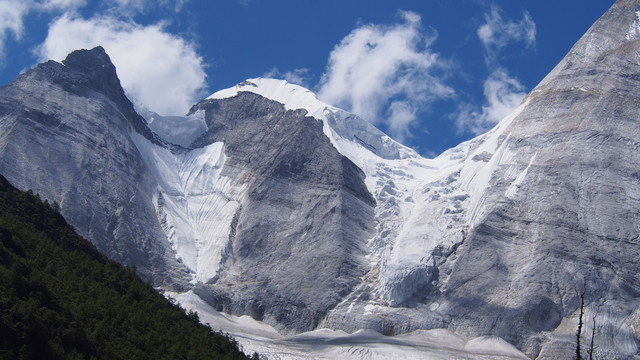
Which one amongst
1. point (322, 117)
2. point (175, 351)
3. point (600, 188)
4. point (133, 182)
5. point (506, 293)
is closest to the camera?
point (175, 351)

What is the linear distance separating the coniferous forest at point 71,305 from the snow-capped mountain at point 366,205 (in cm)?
4177

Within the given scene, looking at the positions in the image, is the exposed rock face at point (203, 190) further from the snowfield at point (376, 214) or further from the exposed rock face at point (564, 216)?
the exposed rock face at point (564, 216)

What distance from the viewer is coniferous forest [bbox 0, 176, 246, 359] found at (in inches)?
1998

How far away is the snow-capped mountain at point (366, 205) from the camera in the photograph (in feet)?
365

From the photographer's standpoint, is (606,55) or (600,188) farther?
(606,55)

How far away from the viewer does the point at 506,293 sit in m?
111

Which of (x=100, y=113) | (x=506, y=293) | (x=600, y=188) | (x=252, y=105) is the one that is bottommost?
(x=506, y=293)

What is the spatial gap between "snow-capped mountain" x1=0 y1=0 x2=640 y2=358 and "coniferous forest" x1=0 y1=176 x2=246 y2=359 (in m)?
41.8

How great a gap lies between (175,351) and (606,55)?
108443 millimetres

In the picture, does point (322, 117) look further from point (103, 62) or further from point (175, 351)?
point (175, 351)

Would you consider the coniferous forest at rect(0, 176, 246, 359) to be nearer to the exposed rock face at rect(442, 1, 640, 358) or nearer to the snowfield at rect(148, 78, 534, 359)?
the snowfield at rect(148, 78, 534, 359)

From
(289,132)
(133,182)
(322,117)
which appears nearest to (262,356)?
(133,182)

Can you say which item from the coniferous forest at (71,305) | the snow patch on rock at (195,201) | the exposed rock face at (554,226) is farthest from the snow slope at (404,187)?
the coniferous forest at (71,305)

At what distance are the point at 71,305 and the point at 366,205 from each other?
87.2 m
